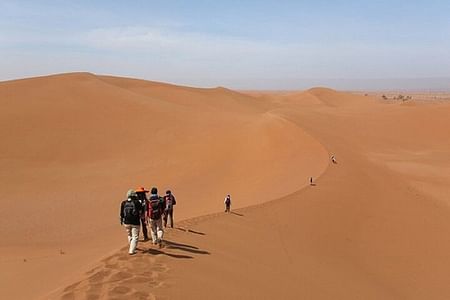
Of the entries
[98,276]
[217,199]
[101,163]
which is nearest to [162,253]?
[98,276]

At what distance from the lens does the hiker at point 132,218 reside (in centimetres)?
758

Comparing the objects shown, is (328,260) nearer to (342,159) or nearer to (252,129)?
(342,159)

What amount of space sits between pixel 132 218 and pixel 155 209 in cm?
65

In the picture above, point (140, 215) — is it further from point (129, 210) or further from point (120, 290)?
point (120, 290)

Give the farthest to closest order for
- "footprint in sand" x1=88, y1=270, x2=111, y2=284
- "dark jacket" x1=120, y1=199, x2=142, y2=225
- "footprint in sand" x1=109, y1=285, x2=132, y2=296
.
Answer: "dark jacket" x1=120, y1=199, x2=142, y2=225
"footprint in sand" x1=88, y1=270, x2=111, y2=284
"footprint in sand" x1=109, y1=285, x2=132, y2=296

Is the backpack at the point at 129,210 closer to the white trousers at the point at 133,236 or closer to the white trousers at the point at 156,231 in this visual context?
the white trousers at the point at 133,236

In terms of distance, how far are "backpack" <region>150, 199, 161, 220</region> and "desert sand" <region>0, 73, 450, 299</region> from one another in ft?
1.70

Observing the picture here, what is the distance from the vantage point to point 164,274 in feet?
21.9

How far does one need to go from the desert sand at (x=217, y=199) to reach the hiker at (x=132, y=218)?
0.81 ft

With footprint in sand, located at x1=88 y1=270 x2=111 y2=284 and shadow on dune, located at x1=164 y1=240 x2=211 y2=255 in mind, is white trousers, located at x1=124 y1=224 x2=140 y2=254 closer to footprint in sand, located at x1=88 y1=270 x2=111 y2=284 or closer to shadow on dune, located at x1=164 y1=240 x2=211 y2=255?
shadow on dune, located at x1=164 y1=240 x2=211 y2=255

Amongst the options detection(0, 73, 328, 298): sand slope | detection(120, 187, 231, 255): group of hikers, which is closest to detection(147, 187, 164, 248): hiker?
detection(120, 187, 231, 255): group of hikers

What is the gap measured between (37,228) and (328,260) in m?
9.64

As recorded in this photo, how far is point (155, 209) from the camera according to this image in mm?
8250

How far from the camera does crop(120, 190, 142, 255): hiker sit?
7.58 m
